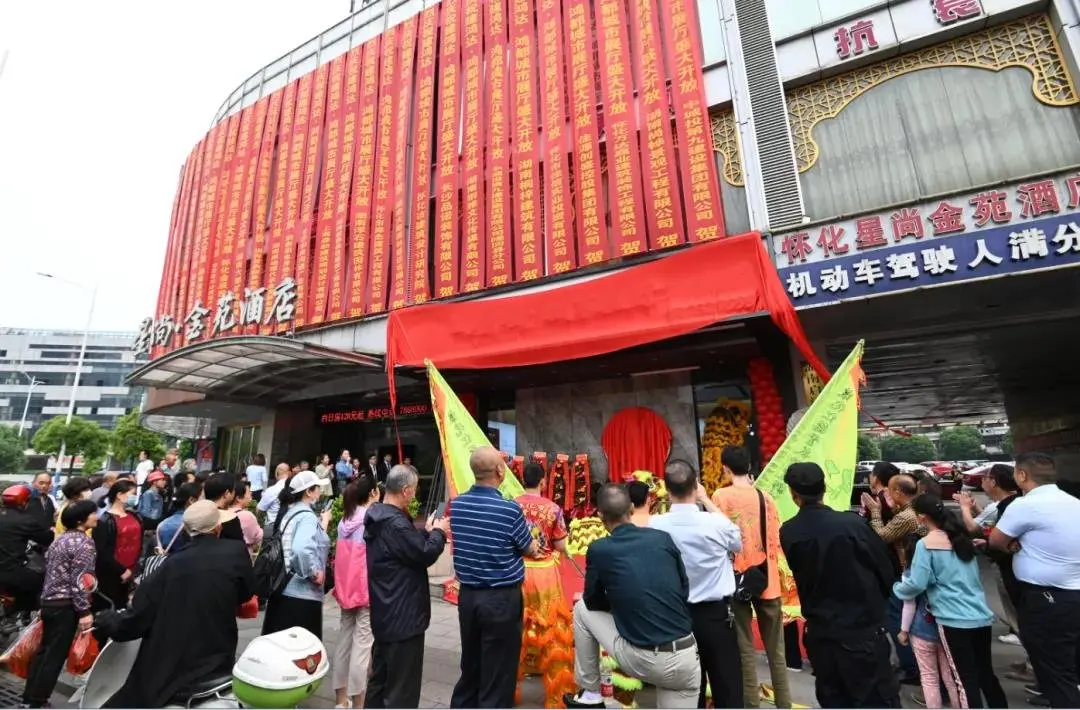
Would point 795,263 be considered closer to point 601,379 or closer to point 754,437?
point 754,437

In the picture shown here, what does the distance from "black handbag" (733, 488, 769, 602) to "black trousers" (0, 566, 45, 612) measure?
5359mm

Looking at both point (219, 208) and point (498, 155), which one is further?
point (219, 208)

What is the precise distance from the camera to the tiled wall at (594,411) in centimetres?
991

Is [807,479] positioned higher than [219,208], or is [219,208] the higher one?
[219,208]

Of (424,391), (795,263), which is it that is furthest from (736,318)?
(424,391)

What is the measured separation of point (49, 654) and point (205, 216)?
1499 cm

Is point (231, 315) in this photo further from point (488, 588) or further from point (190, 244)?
point (488, 588)

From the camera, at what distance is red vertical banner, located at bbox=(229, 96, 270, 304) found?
14.3 meters


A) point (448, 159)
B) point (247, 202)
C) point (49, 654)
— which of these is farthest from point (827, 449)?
point (247, 202)

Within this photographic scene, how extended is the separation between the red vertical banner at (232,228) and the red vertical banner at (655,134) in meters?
11.4

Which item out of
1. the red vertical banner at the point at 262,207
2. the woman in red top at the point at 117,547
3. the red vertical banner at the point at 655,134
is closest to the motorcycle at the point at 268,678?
the woman in red top at the point at 117,547

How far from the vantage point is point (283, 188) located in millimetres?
13977

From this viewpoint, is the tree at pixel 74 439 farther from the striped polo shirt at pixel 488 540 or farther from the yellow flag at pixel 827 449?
the yellow flag at pixel 827 449

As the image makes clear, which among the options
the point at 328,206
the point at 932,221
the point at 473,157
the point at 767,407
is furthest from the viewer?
the point at 328,206
